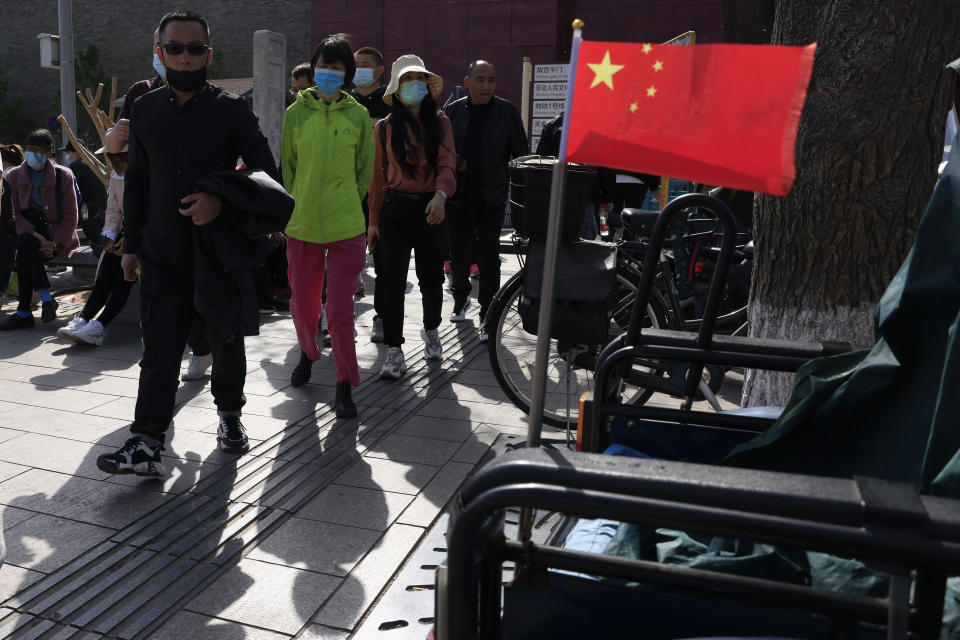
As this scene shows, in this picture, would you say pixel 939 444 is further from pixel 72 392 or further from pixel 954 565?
pixel 72 392

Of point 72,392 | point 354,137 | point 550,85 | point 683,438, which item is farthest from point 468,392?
point 550,85

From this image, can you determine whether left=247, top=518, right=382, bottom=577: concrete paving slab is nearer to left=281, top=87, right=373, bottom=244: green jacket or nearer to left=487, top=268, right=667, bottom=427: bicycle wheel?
left=487, top=268, right=667, bottom=427: bicycle wheel

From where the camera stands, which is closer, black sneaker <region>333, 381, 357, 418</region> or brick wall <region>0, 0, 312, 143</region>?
black sneaker <region>333, 381, 357, 418</region>

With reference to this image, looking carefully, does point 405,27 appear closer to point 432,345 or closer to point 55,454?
point 432,345

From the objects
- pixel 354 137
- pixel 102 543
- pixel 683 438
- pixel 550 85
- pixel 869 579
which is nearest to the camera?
pixel 869 579

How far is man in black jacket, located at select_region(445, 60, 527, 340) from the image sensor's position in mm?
6875

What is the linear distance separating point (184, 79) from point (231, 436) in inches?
67.9

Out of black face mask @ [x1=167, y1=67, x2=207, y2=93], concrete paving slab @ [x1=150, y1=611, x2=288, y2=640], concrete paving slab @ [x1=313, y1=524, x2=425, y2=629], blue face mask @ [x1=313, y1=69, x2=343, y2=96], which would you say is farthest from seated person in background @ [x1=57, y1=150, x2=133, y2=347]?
concrete paving slab @ [x1=150, y1=611, x2=288, y2=640]

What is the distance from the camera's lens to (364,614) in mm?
2830

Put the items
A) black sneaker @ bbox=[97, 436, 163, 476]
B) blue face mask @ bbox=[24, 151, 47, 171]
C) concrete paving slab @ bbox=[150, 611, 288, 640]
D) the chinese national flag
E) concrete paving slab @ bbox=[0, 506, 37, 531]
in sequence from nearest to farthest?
the chinese national flag
concrete paving slab @ bbox=[150, 611, 288, 640]
concrete paving slab @ bbox=[0, 506, 37, 531]
black sneaker @ bbox=[97, 436, 163, 476]
blue face mask @ bbox=[24, 151, 47, 171]

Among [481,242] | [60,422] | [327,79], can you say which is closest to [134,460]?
[60,422]

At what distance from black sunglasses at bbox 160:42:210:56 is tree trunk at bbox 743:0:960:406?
2535 mm

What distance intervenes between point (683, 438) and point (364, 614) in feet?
4.30

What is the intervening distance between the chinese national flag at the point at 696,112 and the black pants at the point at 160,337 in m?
2.93
